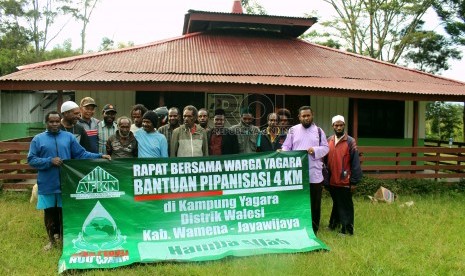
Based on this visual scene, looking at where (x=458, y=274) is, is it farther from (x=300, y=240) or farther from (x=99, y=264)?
(x=99, y=264)

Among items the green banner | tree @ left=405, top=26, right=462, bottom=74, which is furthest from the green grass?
tree @ left=405, top=26, right=462, bottom=74

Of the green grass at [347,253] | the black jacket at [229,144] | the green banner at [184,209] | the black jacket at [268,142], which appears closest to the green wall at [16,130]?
the green grass at [347,253]

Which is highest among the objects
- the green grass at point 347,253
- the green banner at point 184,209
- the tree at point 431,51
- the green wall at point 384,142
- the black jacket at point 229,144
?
the tree at point 431,51

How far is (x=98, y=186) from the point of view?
4496 millimetres

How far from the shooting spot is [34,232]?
5508mm

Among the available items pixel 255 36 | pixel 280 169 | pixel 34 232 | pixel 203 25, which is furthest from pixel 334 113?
pixel 34 232

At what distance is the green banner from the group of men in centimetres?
24

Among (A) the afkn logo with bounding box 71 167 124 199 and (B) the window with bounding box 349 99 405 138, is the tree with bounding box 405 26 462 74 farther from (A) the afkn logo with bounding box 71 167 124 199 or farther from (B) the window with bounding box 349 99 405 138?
(A) the afkn logo with bounding box 71 167 124 199

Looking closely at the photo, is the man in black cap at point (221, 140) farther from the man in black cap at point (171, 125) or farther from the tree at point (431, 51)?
the tree at point (431, 51)

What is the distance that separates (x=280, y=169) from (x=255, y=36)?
32.6ft

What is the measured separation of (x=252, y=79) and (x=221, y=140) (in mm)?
4721

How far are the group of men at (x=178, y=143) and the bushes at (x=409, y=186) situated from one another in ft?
11.7

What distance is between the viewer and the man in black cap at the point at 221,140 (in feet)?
17.9

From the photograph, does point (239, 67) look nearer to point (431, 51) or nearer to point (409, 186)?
point (409, 186)
